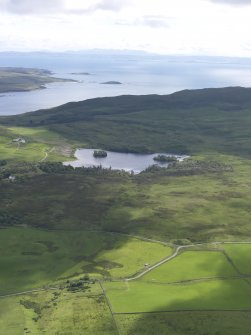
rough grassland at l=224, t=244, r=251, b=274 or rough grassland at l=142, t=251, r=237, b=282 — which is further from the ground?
rough grassland at l=224, t=244, r=251, b=274

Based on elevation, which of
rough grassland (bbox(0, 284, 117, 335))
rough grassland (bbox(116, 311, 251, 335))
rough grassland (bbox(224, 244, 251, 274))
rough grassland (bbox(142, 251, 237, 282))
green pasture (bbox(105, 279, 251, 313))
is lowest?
rough grassland (bbox(0, 284, 117, 335))

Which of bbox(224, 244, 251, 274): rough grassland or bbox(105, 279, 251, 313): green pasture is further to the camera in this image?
bbox(224, 244, 251, 274): rough grassland

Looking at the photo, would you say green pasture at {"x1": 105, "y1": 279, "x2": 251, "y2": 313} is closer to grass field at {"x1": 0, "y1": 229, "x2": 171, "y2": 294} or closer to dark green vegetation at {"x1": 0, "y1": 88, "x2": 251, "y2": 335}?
dark green vegetation at {"x1": 0, "y1": 88, "x2": 251, "y2": 335}

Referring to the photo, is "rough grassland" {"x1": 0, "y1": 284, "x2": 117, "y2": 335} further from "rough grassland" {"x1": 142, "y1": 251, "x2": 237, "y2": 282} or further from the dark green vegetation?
"rough grassland" {"x1": 142, "y1": 251, "x2": 237, "y2": 282}

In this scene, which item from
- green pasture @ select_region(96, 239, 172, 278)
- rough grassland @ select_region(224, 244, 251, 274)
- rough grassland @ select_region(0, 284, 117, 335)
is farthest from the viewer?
rough grassland @ select_region(224, 244, 251, 274)

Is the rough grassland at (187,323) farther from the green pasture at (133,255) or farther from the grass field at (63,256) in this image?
the grass field at (63,256)

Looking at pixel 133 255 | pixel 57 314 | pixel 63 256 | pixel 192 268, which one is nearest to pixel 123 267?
pixel 133 255

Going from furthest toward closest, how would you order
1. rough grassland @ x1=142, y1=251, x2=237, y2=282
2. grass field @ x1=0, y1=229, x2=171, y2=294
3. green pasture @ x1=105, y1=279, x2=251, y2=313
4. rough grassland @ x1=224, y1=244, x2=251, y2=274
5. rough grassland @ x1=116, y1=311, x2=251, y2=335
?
rough grassland @ x1=224, y1=244, x2=251, y2=274, grass field @ x1=0, y1=229, x2=171, y2=294, rough grassland @ x1=142, y1=251, x2=237, y2=282, green pasture @ x1=105, y1=279, x2=251, y2=313, rough grassland @ x1=116, y1=311, x2=251, y2=335

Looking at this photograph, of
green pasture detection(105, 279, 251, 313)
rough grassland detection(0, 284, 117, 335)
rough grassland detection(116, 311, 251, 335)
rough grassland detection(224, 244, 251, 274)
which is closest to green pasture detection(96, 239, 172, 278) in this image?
green pasture detection(105, 279, 251, 313)
